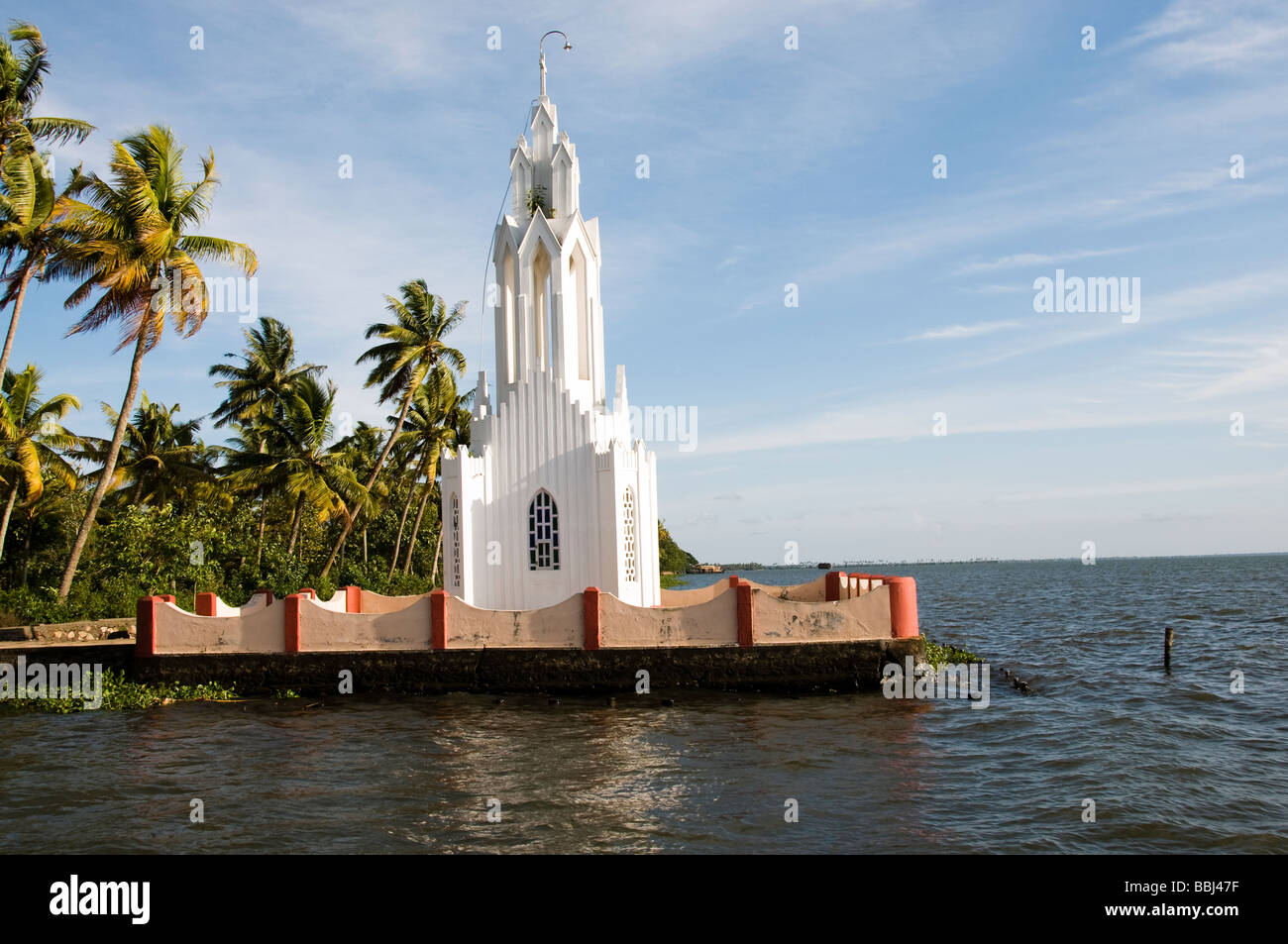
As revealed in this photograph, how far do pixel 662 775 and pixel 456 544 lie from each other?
1010 centimetres

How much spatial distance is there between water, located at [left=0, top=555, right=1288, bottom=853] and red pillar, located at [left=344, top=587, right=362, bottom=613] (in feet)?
14.4

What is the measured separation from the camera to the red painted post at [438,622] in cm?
1877

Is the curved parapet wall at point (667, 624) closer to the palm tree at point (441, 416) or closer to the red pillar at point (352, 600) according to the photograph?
the red pillar at point (352, 600)

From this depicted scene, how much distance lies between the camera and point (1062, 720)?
17.0 metres

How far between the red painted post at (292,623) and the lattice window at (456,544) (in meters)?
3.42

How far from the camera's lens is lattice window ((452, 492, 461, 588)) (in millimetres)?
21188

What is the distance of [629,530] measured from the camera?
21.4 m

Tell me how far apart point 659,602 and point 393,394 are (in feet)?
59.2

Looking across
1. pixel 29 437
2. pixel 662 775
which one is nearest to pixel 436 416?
pixel 29 437

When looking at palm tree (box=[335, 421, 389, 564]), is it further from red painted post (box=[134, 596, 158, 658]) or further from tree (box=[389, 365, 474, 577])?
red painted post (box=[134, 596, 158, 658])

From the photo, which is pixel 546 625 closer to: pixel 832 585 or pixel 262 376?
pixel 832 585
